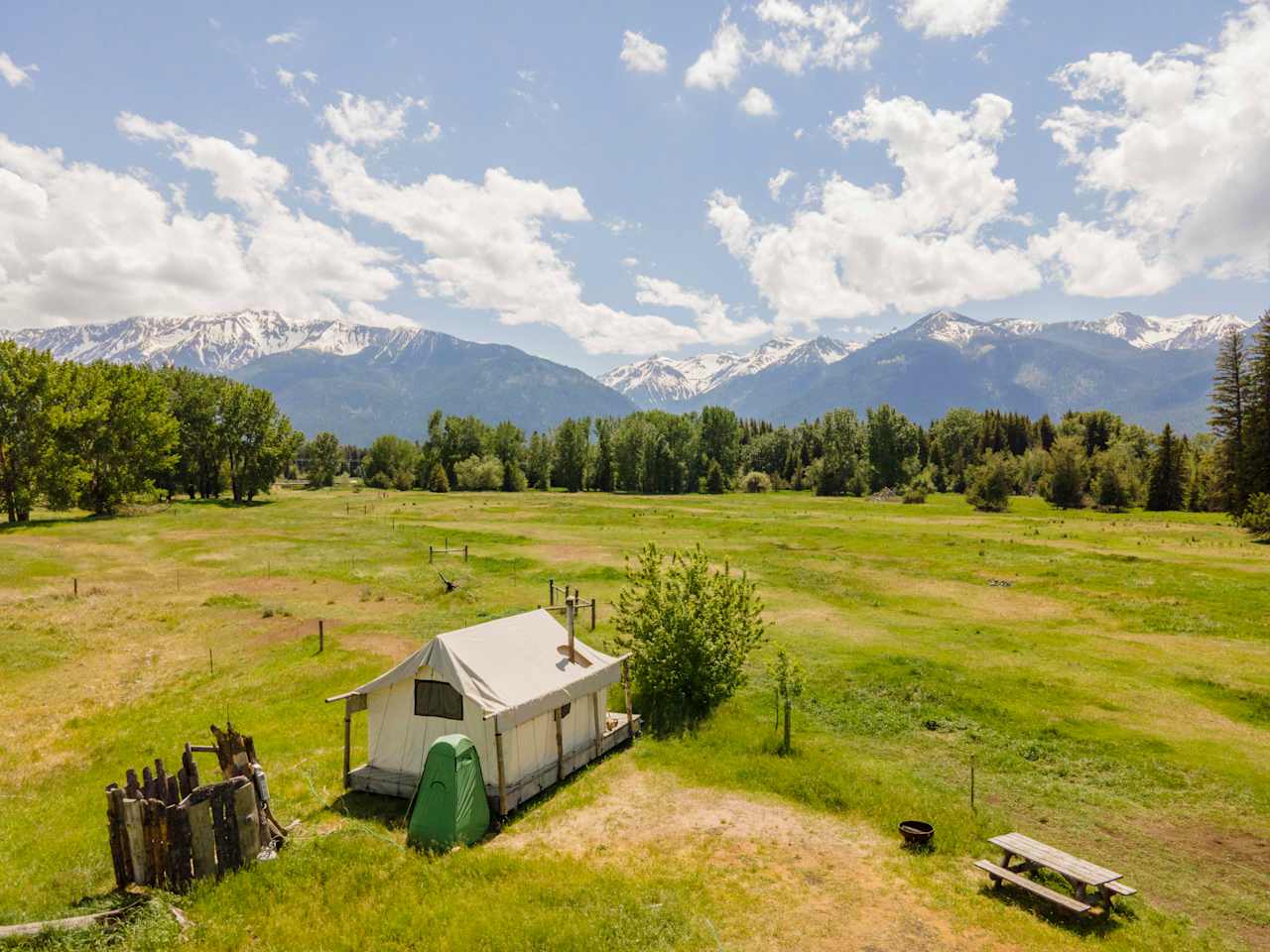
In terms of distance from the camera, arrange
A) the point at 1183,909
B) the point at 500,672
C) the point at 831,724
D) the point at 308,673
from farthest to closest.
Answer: the point at 308,673 → the point at 831,724 → the point at 500,672 → the point at 1183,909

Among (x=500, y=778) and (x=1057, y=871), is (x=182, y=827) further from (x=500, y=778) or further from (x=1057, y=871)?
(x=1057, y=871)

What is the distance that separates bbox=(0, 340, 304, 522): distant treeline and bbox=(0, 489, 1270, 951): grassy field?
32529mm

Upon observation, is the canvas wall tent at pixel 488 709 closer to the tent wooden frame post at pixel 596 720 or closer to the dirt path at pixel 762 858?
the tent wooden frame post at pixel 596 720

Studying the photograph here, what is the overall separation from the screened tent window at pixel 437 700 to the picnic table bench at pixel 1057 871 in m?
12.5

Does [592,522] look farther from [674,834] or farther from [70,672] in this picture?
[674,834]

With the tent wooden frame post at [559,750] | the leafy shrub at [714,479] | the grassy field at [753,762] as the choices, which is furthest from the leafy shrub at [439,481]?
the tent wooden frame post at [559,750]

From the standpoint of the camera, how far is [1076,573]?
4744cm

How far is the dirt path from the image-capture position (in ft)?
39.5

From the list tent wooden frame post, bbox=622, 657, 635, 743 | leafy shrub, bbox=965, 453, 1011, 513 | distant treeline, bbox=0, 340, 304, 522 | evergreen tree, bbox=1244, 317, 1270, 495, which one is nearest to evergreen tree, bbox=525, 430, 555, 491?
distant treeline, bbox=0, 340, 304, 522

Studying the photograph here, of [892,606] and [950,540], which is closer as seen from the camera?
[892,606]

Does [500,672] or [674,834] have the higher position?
[500,672]

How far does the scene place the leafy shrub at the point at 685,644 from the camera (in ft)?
79.6

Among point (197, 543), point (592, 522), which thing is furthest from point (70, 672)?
point (592, 522)

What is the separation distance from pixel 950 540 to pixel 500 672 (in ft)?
188
